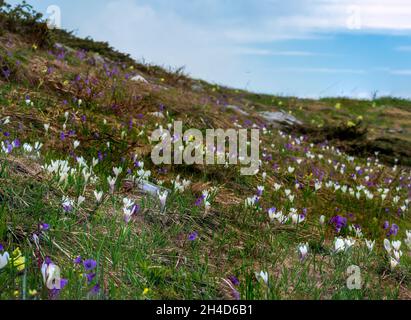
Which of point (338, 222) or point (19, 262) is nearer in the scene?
point (19, 262)

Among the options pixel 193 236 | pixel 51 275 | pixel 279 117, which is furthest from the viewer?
pixel 279 117

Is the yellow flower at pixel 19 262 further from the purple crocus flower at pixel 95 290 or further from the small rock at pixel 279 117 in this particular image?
the small rock at pixel 279 117

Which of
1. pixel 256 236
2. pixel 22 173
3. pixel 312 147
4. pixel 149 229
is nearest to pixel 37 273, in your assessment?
pixel 149 229

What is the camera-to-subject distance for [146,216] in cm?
531

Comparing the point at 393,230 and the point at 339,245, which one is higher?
the point at 339,245

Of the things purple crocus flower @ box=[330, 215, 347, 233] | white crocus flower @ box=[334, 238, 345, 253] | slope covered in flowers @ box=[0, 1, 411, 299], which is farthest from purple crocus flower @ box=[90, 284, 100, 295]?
purple crocus flower @ box=[330, 215, 347, 233]

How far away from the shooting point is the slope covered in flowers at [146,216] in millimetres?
3977

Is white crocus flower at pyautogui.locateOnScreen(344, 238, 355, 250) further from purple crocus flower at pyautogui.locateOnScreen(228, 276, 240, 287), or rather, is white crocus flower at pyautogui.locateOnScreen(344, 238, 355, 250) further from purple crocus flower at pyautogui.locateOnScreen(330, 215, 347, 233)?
purple crocus flower at pyautogui.locateOnScreen(330, 215, 347, 233)

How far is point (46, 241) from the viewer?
13.9 feet

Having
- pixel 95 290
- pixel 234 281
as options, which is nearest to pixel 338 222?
pixel 234 281

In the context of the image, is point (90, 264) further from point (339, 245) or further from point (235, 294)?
point (339, 245)

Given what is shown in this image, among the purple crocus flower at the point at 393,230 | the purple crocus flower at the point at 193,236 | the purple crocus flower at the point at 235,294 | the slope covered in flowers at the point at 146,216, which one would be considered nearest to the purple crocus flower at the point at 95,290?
the slope covered in flowers at the point at 146,216

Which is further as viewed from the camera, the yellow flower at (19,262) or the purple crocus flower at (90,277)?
the yellow flower at (19,262)
